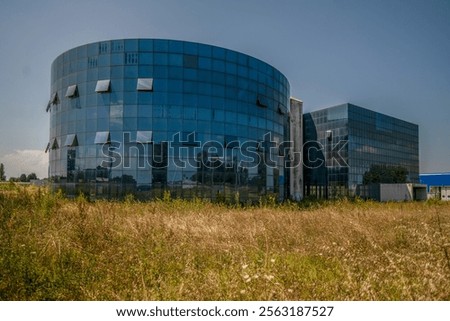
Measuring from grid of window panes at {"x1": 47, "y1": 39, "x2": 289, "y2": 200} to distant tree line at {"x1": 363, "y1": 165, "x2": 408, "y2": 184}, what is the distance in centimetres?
3409

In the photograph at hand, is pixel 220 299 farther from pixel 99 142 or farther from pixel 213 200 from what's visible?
pixel 99 142

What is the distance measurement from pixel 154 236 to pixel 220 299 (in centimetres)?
300

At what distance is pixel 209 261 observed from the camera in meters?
4.74

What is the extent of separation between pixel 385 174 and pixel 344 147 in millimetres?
13224

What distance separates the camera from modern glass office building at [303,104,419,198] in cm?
4634

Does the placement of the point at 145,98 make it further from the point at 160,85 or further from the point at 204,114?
the point at 204,114

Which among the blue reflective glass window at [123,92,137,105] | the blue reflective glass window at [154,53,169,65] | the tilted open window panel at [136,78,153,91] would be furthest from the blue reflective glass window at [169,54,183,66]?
the blue reflective glass window at [123,92,137,105]

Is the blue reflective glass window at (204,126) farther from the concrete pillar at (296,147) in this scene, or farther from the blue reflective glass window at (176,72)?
the concrete pillar at (296,147)

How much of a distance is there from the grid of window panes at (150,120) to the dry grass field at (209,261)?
14.9 m

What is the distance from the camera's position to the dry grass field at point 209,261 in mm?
3369

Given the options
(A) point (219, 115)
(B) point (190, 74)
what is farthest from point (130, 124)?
(A) point (219, 115)

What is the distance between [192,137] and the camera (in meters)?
22.9

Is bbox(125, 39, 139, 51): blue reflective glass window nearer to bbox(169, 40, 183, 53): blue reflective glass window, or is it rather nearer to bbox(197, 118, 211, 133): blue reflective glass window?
bbox(169, 40, 183, 53): blue reflective glass window
